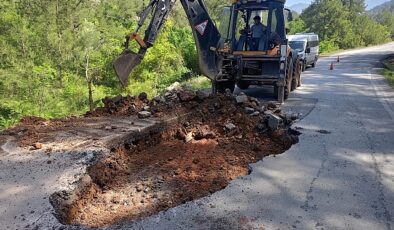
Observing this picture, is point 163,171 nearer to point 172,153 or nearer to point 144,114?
point 172,153

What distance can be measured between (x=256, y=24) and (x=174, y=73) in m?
11.4

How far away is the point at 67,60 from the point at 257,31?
18.0m

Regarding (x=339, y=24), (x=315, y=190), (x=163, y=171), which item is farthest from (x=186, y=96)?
(x=339, y=24)

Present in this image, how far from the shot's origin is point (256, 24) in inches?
454

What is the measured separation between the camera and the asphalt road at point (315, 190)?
14.0 ft

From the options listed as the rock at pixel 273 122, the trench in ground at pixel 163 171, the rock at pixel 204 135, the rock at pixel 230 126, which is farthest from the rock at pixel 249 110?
the rock at pixel 204 135

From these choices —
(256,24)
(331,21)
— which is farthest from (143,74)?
(331,21)

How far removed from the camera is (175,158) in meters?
6.50

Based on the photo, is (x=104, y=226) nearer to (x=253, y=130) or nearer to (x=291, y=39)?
(x=253, y=130)

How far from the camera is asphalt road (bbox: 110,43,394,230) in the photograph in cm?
425

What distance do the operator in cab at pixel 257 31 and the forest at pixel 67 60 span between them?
457 cm

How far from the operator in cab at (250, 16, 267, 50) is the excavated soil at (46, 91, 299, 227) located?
2922mm

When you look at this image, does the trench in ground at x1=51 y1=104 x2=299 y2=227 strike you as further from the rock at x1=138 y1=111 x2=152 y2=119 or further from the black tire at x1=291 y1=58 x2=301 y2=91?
the black tire at x1=291 y1=58 x2=301 y2=91

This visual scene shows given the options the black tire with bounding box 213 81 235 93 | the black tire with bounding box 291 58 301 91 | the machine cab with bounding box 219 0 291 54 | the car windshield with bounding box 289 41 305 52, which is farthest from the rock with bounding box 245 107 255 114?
the car windshield with bounding box 289 41 305 52
